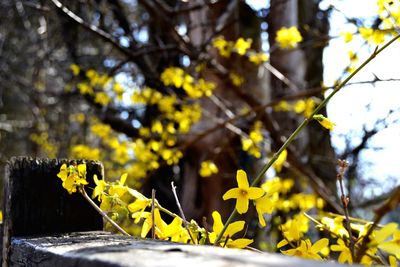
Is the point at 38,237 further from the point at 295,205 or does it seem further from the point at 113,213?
the point at 295,205

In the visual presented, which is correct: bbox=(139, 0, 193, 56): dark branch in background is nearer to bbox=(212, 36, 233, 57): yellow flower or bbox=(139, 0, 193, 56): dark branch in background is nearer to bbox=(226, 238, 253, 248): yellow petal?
bbox=(212, 36, 233, 57): yellow flower

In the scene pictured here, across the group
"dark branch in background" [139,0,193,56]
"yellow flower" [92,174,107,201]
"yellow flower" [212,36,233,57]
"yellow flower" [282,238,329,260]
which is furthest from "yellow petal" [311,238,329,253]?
"dark branch in background" [139,0,193,56]

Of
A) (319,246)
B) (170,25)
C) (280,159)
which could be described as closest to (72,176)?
(319,246)

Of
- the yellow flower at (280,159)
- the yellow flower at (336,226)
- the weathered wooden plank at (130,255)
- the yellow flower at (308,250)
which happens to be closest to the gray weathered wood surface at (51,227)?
the weathered wooden plank at (130,255)

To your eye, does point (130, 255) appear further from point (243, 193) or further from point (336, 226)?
point (336, 226)

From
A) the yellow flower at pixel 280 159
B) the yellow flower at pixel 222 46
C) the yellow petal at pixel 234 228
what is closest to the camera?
the yellow petal at pixel 234 228

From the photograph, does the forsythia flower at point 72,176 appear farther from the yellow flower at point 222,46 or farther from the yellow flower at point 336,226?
the yellow flower at point 222,46
